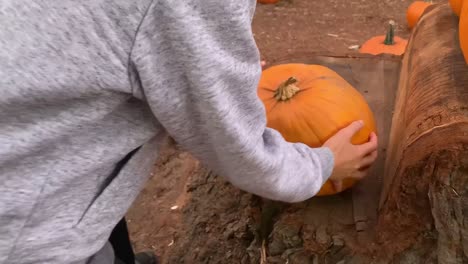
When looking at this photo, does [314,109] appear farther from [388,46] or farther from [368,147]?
[388,46]

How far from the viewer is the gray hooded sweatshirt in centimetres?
85

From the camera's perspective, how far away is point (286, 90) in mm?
1595

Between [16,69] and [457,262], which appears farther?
[457,262]

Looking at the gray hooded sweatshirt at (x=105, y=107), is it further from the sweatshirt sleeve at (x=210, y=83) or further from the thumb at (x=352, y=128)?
the thumb at (x=352, y=128)

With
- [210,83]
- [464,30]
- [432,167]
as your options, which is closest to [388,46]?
[464,30]

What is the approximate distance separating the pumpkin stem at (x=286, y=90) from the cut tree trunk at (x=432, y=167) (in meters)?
0.28

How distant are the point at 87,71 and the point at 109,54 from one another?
0.14 ft

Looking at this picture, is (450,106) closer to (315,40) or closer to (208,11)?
(208,11)

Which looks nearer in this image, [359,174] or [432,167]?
[432,167]

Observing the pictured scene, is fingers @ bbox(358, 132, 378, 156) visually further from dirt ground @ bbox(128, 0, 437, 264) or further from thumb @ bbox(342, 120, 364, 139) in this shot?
dirt ground @ bbox(128, 0, 437, 264)

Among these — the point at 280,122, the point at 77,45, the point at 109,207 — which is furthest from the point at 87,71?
the point at 280,122

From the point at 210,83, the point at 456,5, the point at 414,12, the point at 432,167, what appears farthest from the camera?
the point at 414,12

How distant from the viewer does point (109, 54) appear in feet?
2.82

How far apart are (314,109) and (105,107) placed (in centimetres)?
72
